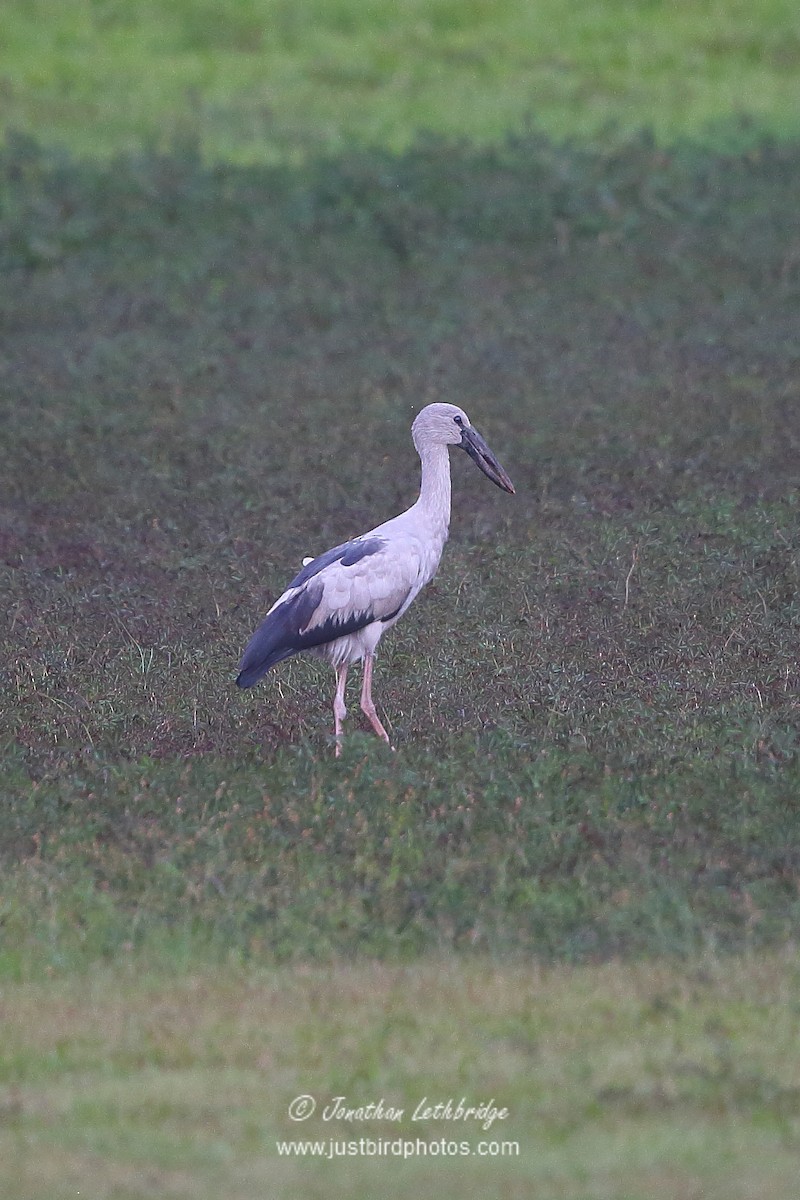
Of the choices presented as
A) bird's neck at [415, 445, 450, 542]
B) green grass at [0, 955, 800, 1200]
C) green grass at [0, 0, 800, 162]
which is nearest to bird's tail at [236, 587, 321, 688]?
bird's neck at [415, 445, 450, 542]

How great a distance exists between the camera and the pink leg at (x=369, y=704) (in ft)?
26.4

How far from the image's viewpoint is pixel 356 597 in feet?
27.1

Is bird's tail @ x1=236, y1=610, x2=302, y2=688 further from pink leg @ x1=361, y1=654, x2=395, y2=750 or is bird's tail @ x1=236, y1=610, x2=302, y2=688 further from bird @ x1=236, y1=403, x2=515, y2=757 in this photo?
pink leg @ x1=361, y1=654, x2=395, y2=750

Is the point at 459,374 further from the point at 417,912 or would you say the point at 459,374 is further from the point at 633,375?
the point at 417,912

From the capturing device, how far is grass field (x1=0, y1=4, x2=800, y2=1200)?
5.54 meters

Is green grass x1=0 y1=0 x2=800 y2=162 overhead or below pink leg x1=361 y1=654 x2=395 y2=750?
overhead

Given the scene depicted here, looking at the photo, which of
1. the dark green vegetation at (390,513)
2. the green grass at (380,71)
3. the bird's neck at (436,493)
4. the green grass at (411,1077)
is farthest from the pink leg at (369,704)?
the green grass at (380,71)

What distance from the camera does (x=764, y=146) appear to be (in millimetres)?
20172

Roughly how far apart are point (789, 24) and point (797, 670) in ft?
55.2

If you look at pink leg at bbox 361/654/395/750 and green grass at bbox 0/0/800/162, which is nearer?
pink leg at bbox 361/654/395/750

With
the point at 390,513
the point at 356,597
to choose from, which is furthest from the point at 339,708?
the point at 390,513

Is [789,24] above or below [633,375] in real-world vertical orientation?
above

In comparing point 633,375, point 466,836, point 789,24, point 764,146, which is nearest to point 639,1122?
point 466,836

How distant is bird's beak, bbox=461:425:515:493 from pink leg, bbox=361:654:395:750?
1.16 meters
